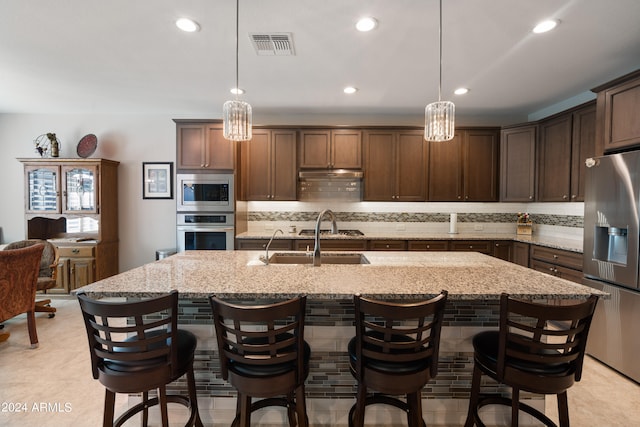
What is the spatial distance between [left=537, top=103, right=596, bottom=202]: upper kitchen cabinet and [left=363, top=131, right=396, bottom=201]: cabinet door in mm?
1870

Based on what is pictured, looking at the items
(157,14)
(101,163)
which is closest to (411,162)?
(157,14)

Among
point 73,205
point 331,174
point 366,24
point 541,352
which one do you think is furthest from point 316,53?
point 73,205

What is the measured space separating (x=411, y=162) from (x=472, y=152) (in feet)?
2.89

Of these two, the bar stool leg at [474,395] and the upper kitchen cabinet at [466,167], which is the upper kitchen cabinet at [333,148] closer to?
the upper kitchen cabinet at [466,167]

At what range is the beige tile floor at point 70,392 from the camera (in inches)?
78.7

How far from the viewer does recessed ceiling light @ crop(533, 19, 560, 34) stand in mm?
2209

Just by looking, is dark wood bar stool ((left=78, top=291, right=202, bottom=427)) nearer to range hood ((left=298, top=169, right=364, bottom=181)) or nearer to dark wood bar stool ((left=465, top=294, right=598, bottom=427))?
dark wood bar stool ((left=465, top=294, right=598, bottom=427))

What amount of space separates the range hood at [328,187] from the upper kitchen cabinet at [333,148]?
0.09 metres

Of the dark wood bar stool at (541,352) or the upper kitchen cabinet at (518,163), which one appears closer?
the dark wood bar stool at (541,352)

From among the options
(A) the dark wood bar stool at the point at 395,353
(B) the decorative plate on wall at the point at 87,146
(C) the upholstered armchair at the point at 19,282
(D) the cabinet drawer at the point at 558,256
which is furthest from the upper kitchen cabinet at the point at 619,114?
(B) the decorative plate on wall at the point at 87,146

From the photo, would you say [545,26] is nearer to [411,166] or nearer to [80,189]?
[411,166]

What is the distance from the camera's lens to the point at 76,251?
413 centimetres

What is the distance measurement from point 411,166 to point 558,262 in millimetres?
2064

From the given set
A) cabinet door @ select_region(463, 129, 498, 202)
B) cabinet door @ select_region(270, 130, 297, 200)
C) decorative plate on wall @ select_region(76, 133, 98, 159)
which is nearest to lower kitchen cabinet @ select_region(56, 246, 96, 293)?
decorative plate on wall @ select_region(76, 133, 98, 159)
